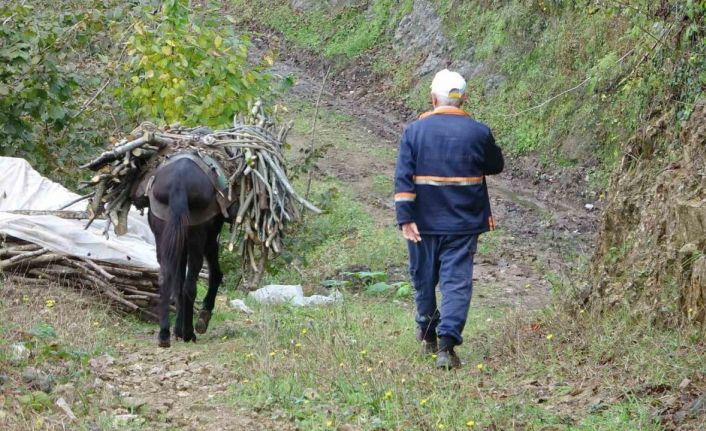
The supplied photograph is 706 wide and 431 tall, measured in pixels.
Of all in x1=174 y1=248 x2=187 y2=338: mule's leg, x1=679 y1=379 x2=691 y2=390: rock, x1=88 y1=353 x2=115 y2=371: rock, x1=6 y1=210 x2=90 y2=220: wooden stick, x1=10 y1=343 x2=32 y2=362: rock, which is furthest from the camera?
x1=6 y1=210 x2=90 y2=220: wooden stick

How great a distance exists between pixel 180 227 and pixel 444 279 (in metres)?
2.07

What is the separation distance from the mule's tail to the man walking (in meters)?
1.77

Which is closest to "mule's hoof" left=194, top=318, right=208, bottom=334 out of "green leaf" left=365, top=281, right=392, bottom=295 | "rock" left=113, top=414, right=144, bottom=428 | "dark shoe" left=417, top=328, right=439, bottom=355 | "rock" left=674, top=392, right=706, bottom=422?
"dark shoe" left=417, top=328, right=439, bottom=355

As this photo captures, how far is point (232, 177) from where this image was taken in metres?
8.72

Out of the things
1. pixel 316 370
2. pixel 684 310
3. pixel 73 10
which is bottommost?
pixel 316 370

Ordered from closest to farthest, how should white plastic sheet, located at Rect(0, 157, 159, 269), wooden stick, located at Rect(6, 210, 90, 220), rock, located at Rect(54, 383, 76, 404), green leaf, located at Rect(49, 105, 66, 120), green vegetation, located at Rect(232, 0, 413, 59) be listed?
rock, located at Rect(54, 383, 76, 404) < white plastic sheet, located at Rect(0, 157, 159, 269) < wooden stick, located at Rect(6, 210, 90, 220) < green leaf, located at Rect(49, 105, 66, 120) < green vegetation, located at Rect(232, 0, 413, 59)

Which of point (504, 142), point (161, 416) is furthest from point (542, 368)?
point (504, 142)

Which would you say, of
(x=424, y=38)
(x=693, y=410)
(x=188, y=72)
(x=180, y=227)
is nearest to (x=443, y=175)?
(x=180, y=227)

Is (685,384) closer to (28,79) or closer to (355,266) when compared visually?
(355,266)

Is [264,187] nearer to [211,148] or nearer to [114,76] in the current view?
[211,148]

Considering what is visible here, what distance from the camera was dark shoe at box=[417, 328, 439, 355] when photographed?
754 cm

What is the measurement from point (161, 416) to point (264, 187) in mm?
3167

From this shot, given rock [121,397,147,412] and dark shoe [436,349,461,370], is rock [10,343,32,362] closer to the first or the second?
rock [121,397,147,412]

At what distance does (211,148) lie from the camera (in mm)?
→ 8820
